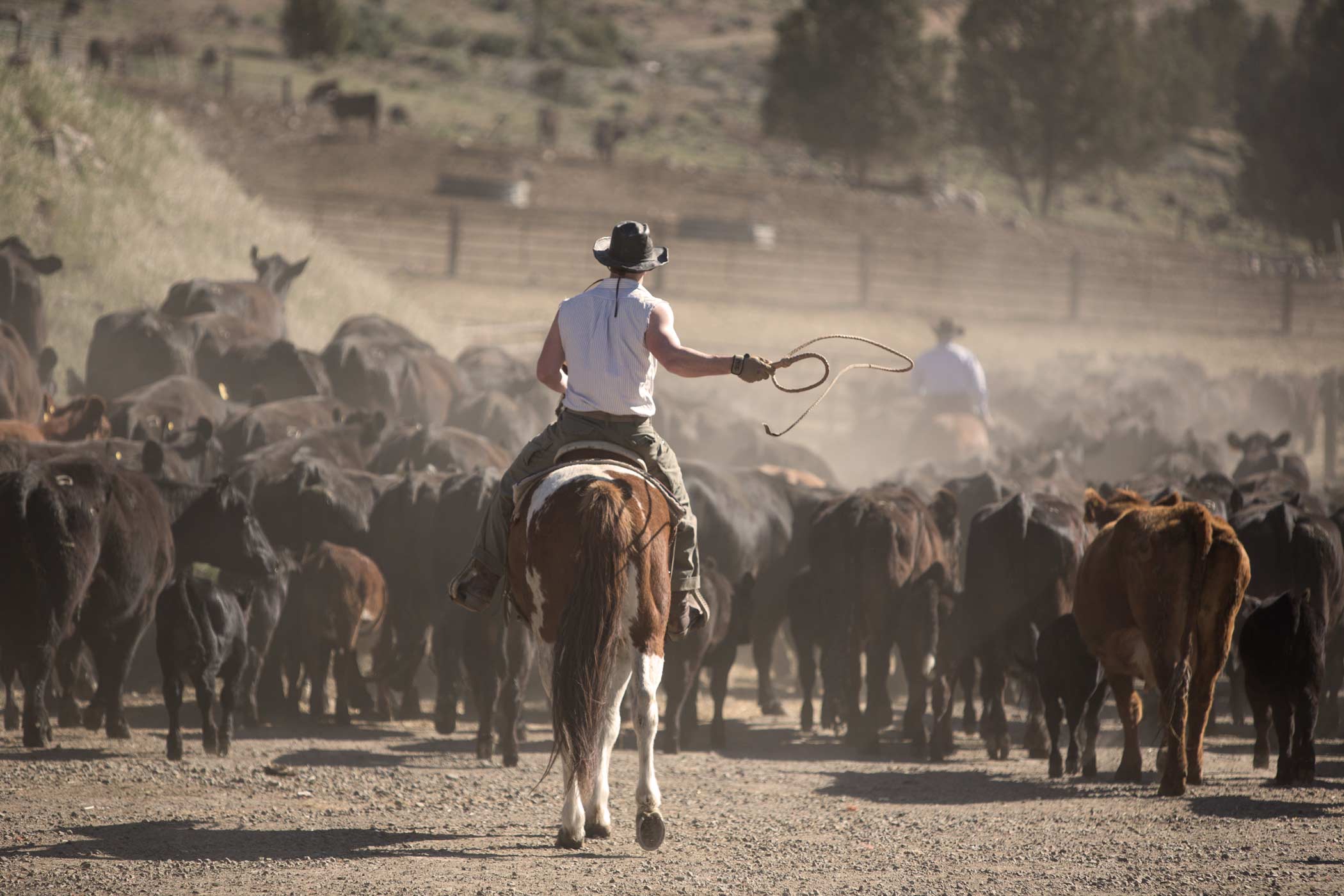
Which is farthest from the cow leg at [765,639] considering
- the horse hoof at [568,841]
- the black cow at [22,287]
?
the black cow at [22,287]

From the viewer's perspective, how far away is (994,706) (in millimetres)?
8305

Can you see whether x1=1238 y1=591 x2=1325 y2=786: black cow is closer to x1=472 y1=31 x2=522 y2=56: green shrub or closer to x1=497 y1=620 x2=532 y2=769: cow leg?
x1=497 y1=620 x2=532 y2=769: cow leg

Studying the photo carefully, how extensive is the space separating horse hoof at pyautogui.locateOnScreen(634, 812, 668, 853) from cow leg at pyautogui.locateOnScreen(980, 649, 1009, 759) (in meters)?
3.28

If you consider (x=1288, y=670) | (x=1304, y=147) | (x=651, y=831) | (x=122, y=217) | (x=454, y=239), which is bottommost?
(x=651, y=831)

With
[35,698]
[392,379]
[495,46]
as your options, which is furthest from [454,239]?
[495,46]

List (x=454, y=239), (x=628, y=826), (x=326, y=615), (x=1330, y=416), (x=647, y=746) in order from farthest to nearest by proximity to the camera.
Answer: (x=454, y=239) < (x=1330, y=416) < (x=326, y=615) < (x=628, y=826) < (x=647, y=746)

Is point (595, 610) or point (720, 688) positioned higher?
point (595, 610)

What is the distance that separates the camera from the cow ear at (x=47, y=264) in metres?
14.8

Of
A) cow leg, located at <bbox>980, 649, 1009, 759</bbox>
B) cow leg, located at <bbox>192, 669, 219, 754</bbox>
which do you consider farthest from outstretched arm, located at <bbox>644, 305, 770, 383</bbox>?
cow leg, located at <bbox>980, 649, 1009, 759</bbox>

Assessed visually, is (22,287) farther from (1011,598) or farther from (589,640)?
(589,640)

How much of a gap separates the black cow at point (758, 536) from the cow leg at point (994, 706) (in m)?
1.65

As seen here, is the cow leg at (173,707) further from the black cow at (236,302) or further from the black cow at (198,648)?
the black cow at (236,302)

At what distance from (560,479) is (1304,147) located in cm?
4765

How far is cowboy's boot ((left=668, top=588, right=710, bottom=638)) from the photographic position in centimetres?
621
